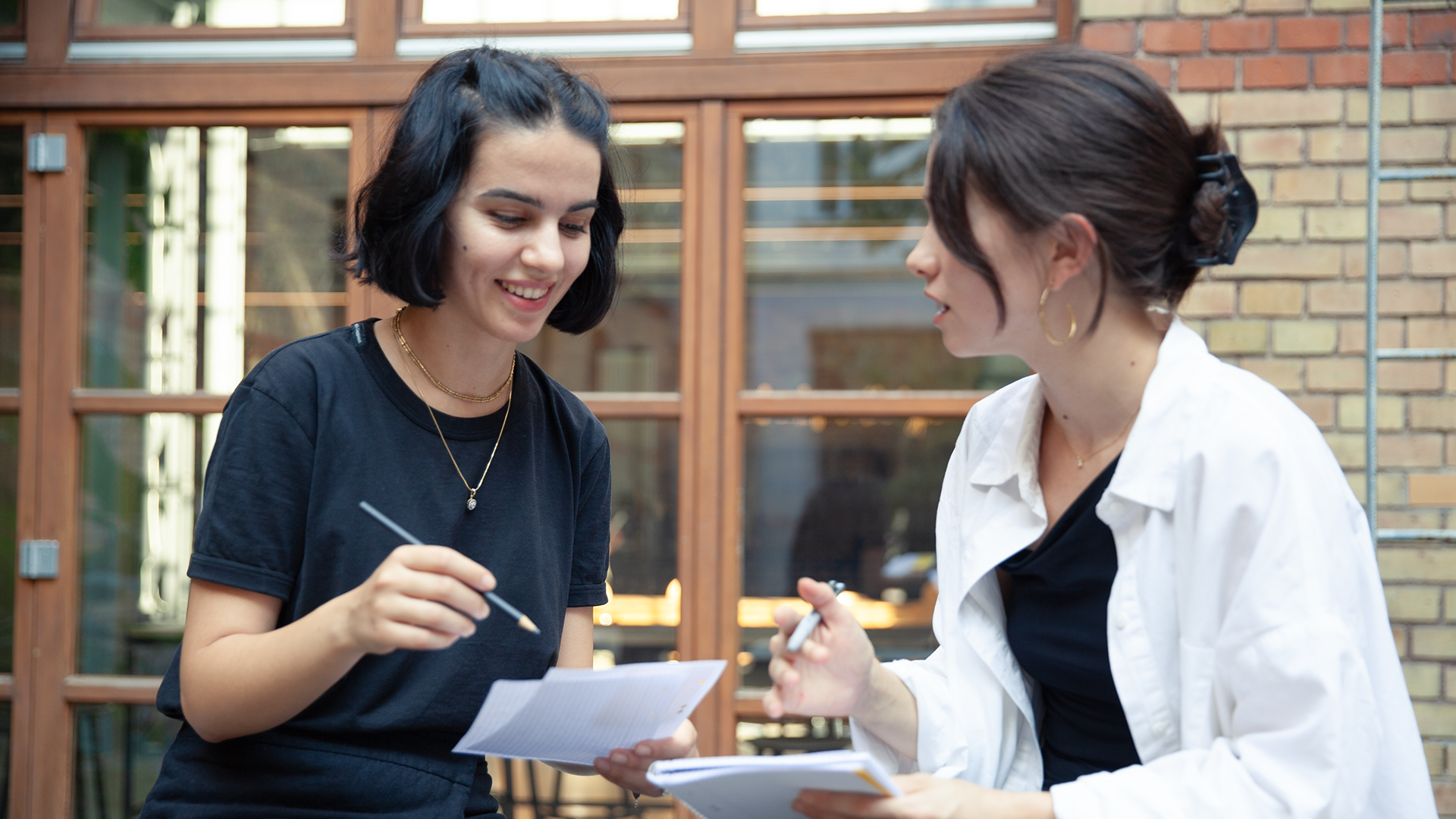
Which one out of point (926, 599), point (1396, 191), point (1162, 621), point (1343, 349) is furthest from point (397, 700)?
point (1396, 191)

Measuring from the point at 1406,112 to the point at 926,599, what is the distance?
5.79 feet

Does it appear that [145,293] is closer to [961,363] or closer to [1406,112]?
[961,363]

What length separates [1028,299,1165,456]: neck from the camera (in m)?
1.37

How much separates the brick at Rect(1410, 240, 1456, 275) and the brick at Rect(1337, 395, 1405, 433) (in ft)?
1.03

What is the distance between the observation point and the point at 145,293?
3.24 meters

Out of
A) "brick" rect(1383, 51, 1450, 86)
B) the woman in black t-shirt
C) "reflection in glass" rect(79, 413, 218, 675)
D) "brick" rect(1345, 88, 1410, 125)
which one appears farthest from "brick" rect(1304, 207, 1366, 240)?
"reflection in glass" rect(79, 413, 218, 675)

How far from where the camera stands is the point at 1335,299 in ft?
8.40

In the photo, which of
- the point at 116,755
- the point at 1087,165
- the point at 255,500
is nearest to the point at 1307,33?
the point at 1087,165

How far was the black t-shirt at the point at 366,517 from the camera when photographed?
1.32 m

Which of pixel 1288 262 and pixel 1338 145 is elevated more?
pixel 1338 145

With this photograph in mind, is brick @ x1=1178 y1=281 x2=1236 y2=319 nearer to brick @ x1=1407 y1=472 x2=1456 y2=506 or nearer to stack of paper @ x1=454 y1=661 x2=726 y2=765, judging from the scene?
brick @ x1=1407 y1=472 x2=1456 y2=506

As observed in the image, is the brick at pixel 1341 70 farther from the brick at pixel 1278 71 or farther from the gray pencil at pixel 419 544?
the gray pencil at pixel 419 544

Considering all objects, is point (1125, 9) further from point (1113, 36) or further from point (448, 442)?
point (448, 442)

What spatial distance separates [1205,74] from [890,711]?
2.00m
